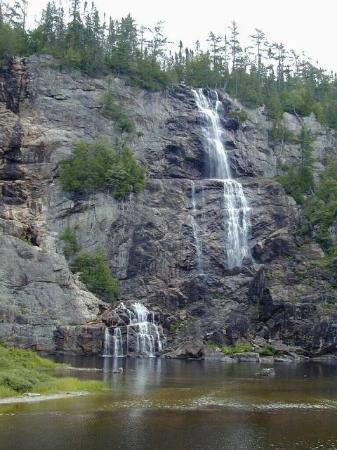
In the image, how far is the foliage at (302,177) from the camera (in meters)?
106

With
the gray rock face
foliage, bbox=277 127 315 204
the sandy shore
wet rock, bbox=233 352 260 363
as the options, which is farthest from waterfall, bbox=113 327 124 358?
foliage, bbox=277 127 315 204

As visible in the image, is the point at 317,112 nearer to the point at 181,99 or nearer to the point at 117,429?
the point at 181,99

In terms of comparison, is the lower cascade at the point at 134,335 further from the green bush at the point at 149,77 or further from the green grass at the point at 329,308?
the green bush at the point at 149,77

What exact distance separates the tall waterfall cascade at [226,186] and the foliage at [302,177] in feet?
34.9

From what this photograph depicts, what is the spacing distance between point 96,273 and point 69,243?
671 cm

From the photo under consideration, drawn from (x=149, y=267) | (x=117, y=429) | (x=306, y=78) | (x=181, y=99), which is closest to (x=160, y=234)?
(x=149, y=267)

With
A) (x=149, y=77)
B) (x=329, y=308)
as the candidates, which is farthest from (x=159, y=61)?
(x=329, y=308)

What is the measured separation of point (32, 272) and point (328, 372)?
3559 cm

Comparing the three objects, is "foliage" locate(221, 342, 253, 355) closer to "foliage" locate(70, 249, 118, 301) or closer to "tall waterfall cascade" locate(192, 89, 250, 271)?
"tall waterfall cascade" locate(192, 89, 250, 271)

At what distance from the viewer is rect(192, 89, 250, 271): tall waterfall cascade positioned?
92688mm

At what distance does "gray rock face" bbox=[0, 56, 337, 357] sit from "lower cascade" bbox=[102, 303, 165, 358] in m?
1.08

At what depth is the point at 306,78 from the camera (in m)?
146

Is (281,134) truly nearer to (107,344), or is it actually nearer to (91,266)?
(91,266)

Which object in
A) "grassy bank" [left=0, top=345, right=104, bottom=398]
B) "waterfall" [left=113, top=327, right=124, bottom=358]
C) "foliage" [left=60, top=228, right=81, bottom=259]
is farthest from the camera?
"foliage" [left=60, top=228, right=81, bottom=259]
